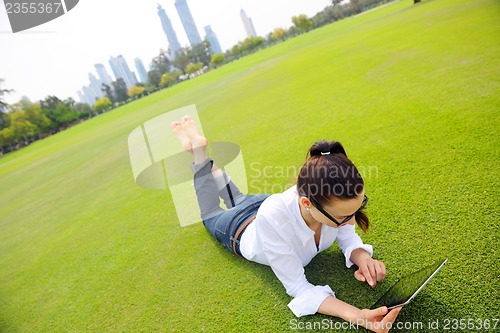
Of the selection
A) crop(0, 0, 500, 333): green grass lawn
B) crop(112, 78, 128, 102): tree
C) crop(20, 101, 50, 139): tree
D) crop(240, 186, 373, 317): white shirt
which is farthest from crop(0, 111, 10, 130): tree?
crop(240, 186, 373, 317): white shirt

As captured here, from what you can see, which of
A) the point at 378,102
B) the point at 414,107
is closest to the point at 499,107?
the point at 414,107

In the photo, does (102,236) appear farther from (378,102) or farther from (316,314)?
(378,102)

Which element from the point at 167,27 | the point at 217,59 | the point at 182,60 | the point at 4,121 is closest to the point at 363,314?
the point at 4,121

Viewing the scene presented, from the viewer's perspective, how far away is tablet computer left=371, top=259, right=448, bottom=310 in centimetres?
131

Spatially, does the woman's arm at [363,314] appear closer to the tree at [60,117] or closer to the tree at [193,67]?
the tree at [60,117]

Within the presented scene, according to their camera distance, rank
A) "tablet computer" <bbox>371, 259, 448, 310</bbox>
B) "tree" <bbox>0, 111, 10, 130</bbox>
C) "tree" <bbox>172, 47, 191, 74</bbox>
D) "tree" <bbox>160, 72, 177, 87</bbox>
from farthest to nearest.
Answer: "tree" <bbox>172, 47, 191, 74</bbox>, "tree" <bbox>160, 72, 177, 87</bbox>, "tree" <bbox>0, 111, 10, 130</bbox>, "tablet computer" <bbox>371, 259, 448, 310</bbox>

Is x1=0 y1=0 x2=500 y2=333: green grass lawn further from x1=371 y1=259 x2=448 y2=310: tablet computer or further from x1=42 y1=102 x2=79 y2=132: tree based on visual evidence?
x1=42 y1=102 x2=79 y2=132: tree

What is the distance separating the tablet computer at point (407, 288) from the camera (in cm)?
131

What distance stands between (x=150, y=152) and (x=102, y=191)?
120cm

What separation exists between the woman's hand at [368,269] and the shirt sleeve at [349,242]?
0.14 feet

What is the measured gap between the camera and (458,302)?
4.76 feet

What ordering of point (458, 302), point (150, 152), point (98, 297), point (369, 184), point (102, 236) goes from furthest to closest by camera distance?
point (150, 152)
point (102, 236)
point (369, 184)
point (98, 297)
point (458, 302)

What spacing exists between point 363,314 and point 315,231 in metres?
0.49

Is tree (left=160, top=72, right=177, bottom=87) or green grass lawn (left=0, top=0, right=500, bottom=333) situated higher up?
tree (left=160, top=72, right=177, bottom=87)
